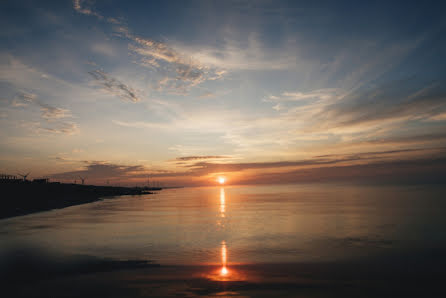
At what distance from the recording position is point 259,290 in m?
14.8

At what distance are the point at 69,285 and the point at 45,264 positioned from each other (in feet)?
19.9

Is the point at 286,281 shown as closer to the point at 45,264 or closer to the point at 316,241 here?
the point at 316,241

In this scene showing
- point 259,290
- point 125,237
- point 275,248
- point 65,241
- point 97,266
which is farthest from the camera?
point 125,237

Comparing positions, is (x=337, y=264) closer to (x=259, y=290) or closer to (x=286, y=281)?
(x=286, y=281)

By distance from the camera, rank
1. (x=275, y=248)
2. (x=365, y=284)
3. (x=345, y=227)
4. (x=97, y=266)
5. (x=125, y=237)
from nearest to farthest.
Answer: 1. (x=365, y=284)
2. (x=97, y=266)
3. (x=275, y=248)
4. (x=125, y=237)
5. (x=345, y=227)

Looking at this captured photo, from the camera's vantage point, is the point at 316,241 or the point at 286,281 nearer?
the point at 286,281

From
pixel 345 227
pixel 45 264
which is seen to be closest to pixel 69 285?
Answer: pixel 45 264

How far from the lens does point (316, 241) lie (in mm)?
28094

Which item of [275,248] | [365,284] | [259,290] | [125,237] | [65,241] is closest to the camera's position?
[259,290]

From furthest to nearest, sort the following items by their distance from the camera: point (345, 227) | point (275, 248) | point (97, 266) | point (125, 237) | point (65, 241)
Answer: point (345, 227) < point (125, 237) < point (65, 241) < point (275, 248) < point (97, 266)

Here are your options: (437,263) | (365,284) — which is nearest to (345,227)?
(437,263)

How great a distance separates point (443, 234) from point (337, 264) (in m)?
20.2

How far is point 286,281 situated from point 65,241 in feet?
79.0

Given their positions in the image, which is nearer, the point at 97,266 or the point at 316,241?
the point at 97,266
